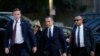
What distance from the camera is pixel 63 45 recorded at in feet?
41.8

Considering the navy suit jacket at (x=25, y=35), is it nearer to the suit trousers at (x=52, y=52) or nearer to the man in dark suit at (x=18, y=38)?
the man in dark suit at (x=18, y=38)

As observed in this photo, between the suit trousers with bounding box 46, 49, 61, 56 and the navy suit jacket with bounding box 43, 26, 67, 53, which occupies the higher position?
the navy suit jacket with bounding box 43, 26, 67, 53

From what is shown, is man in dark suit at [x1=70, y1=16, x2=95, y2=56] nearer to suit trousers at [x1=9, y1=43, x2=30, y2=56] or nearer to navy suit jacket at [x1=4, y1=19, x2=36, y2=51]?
navy suit jacket at [x1=4, y1=19, x2=36, y2=51]

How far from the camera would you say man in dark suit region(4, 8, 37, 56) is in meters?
12.1

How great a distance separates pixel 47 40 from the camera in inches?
507

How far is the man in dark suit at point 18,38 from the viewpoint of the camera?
39.8 feet

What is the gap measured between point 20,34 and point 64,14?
3741 centimetres

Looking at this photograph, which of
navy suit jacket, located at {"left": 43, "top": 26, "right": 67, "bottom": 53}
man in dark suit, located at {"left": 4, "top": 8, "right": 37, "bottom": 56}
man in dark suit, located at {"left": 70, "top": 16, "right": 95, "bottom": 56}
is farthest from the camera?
man in dark suit, located at {"left": 70, "top": 16, "right": 95, "bottom": 56}

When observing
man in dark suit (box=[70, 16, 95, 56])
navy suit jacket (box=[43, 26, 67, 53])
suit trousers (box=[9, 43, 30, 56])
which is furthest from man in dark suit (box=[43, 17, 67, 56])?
suit trousers (box=[9, 43, 30, 56])

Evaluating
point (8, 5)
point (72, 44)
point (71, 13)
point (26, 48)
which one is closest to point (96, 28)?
point (72, 44)

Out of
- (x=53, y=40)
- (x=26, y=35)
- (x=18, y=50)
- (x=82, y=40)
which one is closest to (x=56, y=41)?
(x=53, y=40)

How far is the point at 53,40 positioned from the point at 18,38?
1.12 metres

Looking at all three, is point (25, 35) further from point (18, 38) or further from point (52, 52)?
point (52, 52)

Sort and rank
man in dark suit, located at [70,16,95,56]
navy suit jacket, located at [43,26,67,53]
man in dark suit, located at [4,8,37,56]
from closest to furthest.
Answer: man in dark suit, located at [4,8,37,56], navy suit jacket, located at [43,26,67,53], man in dark suit, located at [70,16,95,56]
